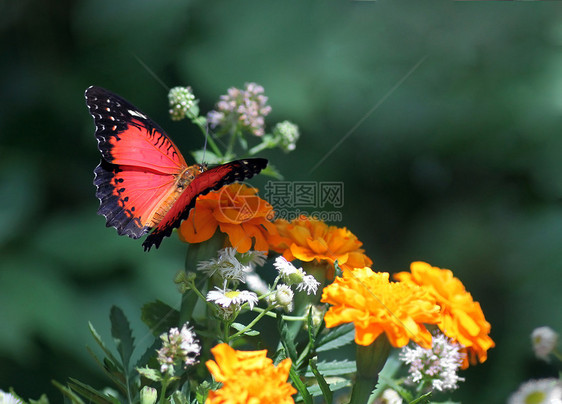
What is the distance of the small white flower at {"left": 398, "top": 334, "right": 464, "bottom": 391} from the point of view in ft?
1.93

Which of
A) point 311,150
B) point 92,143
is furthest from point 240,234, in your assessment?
point 92,143

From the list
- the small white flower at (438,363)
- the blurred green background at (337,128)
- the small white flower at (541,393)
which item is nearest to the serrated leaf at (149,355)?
the small white flower at (438,363)

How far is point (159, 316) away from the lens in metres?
0.68

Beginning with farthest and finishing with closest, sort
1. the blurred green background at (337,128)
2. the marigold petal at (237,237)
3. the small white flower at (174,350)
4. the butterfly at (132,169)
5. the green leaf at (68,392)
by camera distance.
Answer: the blurred green background at (337,128) → the butterfly at (132,169) → the marigold petal at (237,237) → the small white flower at (174,350) → the green leaf at (68,392)

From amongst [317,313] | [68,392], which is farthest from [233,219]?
[68,392]

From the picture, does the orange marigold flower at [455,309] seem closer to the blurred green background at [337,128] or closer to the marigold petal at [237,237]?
the marigold petal at [237,237]

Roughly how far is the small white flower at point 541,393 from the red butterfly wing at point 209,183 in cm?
46

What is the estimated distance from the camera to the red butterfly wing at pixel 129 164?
787 mm

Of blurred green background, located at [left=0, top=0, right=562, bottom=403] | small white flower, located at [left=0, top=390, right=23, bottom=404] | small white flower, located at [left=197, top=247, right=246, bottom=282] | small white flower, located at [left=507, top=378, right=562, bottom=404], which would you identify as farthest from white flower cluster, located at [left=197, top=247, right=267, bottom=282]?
blurred green background, located at [left=0, top=0, right=562, bottom=403]

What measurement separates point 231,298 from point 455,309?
260mm

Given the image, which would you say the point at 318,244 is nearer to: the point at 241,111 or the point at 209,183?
the point at 209,183

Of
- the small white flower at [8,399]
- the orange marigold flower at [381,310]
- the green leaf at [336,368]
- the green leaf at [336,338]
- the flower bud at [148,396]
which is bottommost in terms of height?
the green leaf at [336,368]

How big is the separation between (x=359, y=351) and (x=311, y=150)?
2.99 ft

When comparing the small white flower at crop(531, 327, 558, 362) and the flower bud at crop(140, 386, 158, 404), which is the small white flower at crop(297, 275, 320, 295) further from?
the small white flower at crop(531, 327, 558, 362)
